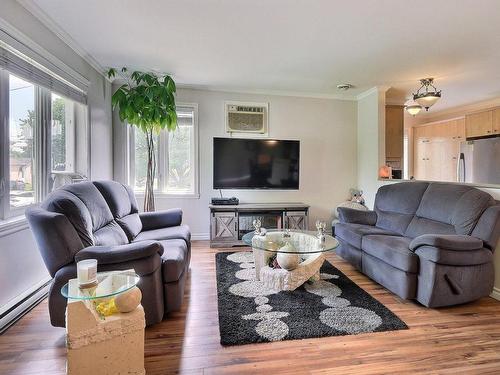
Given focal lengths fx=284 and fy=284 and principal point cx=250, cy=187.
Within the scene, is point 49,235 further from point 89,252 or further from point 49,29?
point 49,29

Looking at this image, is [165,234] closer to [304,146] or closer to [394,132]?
[304,146]

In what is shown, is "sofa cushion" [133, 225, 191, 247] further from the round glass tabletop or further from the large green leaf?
the large green leaf

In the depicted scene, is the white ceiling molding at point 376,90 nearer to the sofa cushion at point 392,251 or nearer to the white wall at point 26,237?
the sofa cushion at point 392,251

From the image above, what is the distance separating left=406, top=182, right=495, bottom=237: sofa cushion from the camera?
255 centimetres

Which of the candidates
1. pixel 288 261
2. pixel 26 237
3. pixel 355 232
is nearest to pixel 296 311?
pixel 288 261

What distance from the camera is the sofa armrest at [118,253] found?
1874 mm

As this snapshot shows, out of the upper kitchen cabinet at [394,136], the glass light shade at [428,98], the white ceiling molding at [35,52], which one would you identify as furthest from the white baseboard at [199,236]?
the glass light shade at [428,98]

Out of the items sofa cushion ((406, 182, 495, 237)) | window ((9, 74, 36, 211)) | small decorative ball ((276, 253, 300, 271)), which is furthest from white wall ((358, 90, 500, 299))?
window ((9, 74, 36, 211))

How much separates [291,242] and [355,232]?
843 millimetres

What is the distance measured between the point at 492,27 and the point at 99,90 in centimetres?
439

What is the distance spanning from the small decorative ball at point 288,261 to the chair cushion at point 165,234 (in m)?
0.99

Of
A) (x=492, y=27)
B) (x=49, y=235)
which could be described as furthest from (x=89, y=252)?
(x=492, y=27)

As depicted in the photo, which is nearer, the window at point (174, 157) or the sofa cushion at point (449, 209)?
the sofa cushion at point (449, 209)

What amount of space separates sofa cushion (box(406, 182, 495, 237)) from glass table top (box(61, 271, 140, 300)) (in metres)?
2.79
